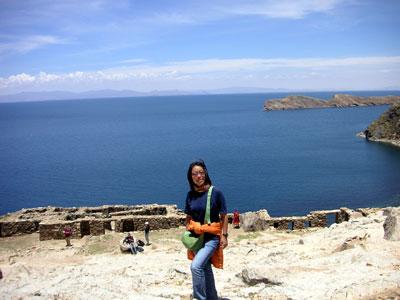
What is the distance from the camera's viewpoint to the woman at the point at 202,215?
884 centimetres

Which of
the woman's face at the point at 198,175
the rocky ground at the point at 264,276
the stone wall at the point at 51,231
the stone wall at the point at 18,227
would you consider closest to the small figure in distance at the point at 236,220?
the rocky ground at the point at 264,276

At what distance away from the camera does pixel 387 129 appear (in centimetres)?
11694

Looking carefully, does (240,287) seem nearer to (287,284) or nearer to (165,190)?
(287,284)

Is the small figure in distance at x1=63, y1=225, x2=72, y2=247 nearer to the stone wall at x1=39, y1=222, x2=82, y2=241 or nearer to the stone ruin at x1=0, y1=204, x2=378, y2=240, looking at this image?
the stone wall at x1=39, y1=222, x2=82, y2=241

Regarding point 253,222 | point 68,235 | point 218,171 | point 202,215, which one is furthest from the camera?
point 218,171

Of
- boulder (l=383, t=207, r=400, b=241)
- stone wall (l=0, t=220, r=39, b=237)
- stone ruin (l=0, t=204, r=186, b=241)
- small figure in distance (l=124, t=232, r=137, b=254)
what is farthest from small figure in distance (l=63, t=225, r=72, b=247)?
boulder (l=383, t=207, r=400, b=241)

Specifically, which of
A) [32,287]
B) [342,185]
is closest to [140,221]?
[32,287]

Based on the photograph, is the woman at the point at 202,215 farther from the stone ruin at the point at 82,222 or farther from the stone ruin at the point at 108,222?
the stone ruin at the point at 82,222

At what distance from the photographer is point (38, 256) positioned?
77.6 feet

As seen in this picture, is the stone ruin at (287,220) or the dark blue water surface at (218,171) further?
the dark blue water surface at (218,171)

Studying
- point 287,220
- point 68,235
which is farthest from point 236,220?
point 68,235

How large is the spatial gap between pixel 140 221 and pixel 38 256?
312 inches

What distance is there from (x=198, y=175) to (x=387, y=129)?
12099 cm

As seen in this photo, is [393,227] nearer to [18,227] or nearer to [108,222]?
[108,222]
